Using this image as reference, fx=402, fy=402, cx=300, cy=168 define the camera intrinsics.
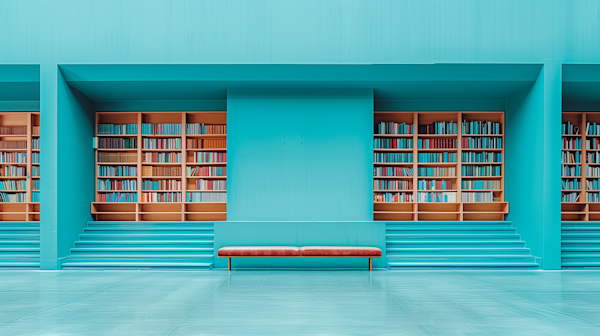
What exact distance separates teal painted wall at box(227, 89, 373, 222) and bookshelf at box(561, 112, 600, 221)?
425 cm

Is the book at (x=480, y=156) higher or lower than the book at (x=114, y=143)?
lower

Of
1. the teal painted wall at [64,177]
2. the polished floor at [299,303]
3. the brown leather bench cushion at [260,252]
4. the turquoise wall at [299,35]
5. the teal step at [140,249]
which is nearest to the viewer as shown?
the polished floor at [299,303]

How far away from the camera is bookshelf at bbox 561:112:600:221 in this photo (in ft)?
26.8

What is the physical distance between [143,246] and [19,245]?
2.24m

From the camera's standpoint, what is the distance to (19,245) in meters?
7.25

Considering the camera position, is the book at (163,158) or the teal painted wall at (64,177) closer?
the teal painted wall at (64,177)

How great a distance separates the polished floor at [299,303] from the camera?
3.58m

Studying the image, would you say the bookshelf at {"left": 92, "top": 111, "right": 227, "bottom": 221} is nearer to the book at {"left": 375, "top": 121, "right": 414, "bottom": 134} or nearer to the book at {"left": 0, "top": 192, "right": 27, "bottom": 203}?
the book at {"left": 0, "top": 192, "right": 27, "bottom": 203}

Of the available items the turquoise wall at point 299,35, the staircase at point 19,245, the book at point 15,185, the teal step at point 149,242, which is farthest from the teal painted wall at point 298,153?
the book at point 15,185

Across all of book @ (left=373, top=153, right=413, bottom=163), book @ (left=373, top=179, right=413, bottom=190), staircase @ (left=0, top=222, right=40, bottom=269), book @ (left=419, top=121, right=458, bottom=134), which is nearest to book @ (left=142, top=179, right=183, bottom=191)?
staircase @ (left=0, top=222, right=40, bottom=269)

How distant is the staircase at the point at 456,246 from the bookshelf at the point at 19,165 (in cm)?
723

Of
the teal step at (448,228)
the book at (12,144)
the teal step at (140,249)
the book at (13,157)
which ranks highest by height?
the book at (12,144)

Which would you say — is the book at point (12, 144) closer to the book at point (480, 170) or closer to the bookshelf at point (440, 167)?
the bookshelf at point (440, 167)

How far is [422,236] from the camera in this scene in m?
7.49
